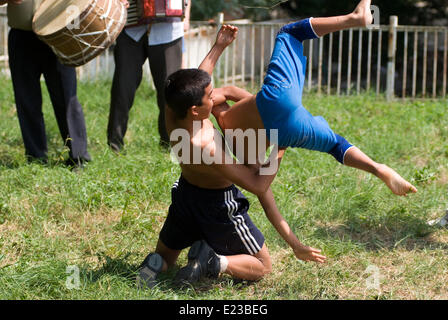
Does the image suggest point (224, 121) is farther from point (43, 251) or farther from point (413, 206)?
point (413, 206)

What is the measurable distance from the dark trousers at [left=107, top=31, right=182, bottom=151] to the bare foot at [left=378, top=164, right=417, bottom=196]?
2.96 metres

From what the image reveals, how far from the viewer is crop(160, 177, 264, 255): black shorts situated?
3.50m

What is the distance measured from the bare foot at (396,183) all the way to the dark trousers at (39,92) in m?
2.90

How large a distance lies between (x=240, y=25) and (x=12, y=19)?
5074 millimetres

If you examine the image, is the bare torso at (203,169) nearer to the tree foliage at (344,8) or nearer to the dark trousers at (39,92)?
the dark trousers at (39,92)

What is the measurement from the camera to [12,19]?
5262 mm

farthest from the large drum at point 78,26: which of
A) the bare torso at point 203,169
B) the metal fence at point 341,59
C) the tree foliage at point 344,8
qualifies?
the tree foliage at point 344,8

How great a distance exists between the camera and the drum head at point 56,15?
4.80m

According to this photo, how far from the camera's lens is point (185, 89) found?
3203 millimetres

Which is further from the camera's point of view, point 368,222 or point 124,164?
point 124,164

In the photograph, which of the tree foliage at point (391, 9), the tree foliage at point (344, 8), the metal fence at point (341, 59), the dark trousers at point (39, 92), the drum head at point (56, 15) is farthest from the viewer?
the tree foliage at point (391, 9)

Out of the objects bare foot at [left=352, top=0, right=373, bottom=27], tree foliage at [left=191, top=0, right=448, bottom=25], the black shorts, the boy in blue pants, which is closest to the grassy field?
the black shorts

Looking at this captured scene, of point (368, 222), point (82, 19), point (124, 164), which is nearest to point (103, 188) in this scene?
point (124, 164)

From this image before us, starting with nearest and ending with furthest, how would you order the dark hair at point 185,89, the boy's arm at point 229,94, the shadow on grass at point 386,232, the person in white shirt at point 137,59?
the dark hair at point 185,89
the boy's arm at point 229,94
the shadow on grass at point 386,232
the person in white shirt at point 137,59
